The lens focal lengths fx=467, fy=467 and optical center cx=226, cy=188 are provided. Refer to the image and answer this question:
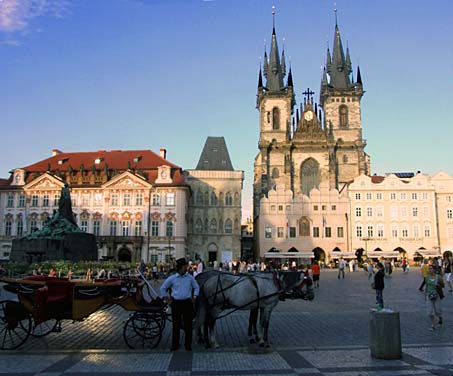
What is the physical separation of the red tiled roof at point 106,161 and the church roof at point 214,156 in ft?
23.7

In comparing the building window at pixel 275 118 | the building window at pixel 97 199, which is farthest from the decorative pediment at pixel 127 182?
the building window at pixel 275 118

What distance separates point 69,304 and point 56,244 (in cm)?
1915

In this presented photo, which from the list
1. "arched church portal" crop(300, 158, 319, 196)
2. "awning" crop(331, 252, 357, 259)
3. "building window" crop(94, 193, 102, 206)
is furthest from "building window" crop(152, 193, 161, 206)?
"arched church portal" crop(300, 158, 319, 196)

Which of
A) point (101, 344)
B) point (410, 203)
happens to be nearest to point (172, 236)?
point (410, 203)

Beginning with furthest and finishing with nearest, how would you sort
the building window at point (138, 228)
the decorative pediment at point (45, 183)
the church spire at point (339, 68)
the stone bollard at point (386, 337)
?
1. the church spire at point (339, 68)
2. the decorative pediment at point (45, 183)
3. the building window at point (138, 228)
4. the stone bollard at point (386, 337)

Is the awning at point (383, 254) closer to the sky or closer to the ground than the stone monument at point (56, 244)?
closer to the ground

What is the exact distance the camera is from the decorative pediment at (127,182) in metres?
56.4

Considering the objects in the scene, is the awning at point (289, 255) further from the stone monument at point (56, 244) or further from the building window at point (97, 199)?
the stone monument at point (56, 244)

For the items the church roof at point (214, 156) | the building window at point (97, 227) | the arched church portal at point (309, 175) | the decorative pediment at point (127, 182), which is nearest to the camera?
the decorative pediment at point (127, 182)

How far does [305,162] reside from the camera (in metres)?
74.7

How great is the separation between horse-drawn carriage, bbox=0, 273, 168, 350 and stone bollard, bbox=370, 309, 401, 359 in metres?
3.85

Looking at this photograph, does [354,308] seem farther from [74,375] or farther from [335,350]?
[74,375]

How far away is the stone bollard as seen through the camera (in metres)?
7.66

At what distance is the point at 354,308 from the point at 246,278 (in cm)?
749
